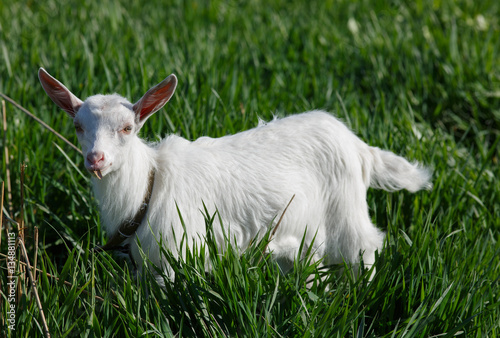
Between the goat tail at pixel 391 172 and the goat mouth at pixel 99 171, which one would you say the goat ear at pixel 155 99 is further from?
the goat tail at pixel 391 172

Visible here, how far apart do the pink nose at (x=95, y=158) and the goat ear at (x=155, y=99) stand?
31 cm

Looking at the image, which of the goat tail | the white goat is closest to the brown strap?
the white goat

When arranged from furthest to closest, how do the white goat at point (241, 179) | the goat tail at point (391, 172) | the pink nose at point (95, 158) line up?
the goat tail at point (391, 172)
the white goat at point (241, 179)
the pink nose at point (95, 158)

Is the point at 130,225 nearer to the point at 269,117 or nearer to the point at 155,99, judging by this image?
the point at 155,99

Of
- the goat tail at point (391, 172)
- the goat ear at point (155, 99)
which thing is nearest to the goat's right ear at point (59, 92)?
the goat ear at point (155, 99)

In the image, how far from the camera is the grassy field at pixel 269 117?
2.46 meters

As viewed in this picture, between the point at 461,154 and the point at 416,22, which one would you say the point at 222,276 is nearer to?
the point at 461,154

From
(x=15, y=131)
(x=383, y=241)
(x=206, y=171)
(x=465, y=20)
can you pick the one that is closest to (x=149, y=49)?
(x=15, y=131)

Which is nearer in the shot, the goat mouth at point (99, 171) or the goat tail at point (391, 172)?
the goat mouth at point (99, 171)

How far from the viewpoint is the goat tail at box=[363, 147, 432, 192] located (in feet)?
9.99

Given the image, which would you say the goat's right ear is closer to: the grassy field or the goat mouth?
the goat mouth

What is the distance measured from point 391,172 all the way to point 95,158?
1557 mm

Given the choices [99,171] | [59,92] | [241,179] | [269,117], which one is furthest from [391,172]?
[59,92]

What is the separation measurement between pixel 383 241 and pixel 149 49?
10.5 feet
